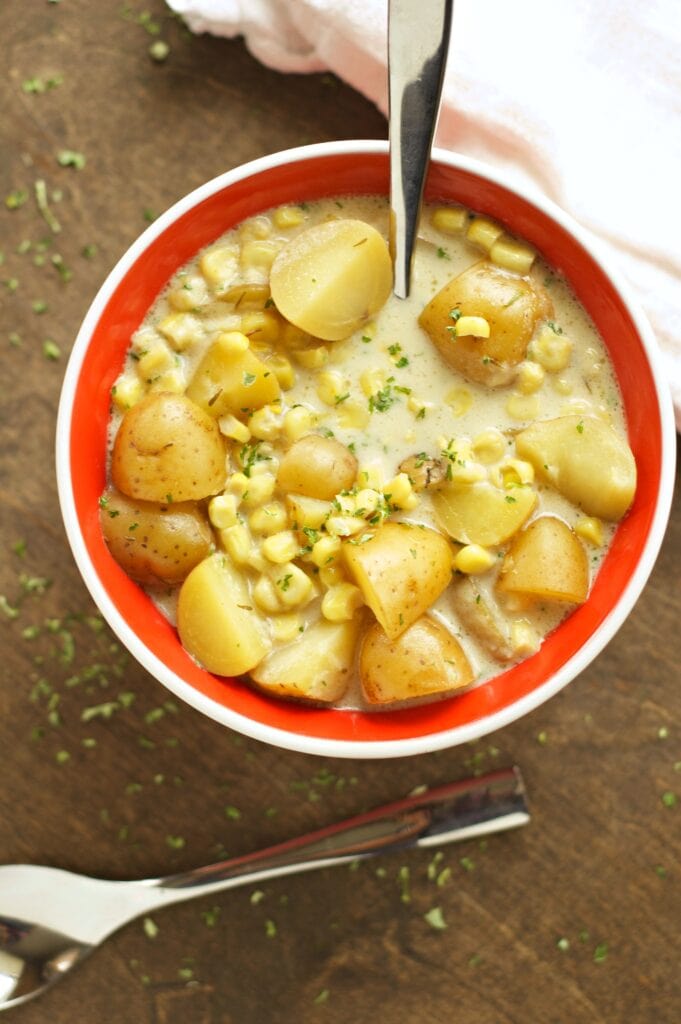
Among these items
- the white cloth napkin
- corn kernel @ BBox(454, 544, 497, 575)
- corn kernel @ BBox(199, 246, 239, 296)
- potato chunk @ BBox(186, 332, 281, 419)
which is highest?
the white cloth napkin

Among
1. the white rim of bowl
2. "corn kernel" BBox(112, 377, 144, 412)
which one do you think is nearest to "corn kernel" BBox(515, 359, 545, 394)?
the white rim of bowl

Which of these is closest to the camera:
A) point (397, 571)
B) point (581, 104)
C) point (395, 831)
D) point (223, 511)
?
point (397, 571)

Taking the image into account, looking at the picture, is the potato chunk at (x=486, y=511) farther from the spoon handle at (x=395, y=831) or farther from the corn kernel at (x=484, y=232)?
the spoon handle at (x=395, y=831)

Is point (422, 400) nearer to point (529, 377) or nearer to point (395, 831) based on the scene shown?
point (529, 377)

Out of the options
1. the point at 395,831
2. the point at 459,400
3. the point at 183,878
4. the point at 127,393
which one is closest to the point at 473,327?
the point at 459,400

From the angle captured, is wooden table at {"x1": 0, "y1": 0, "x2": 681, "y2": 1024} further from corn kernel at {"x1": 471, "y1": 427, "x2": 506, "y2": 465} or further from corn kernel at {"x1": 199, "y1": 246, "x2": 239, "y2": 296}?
corn kernel at {"x1": 471, "y1": 427, "x2": 506, "y2": 465}

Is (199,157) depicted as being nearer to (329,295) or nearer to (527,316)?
(329,295)

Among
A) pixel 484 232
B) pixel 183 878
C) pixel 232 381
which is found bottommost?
pixel 183 878

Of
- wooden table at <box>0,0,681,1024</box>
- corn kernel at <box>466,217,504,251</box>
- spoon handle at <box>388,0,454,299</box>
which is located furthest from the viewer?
wooden table at <box>0,0,681,1024</box>
